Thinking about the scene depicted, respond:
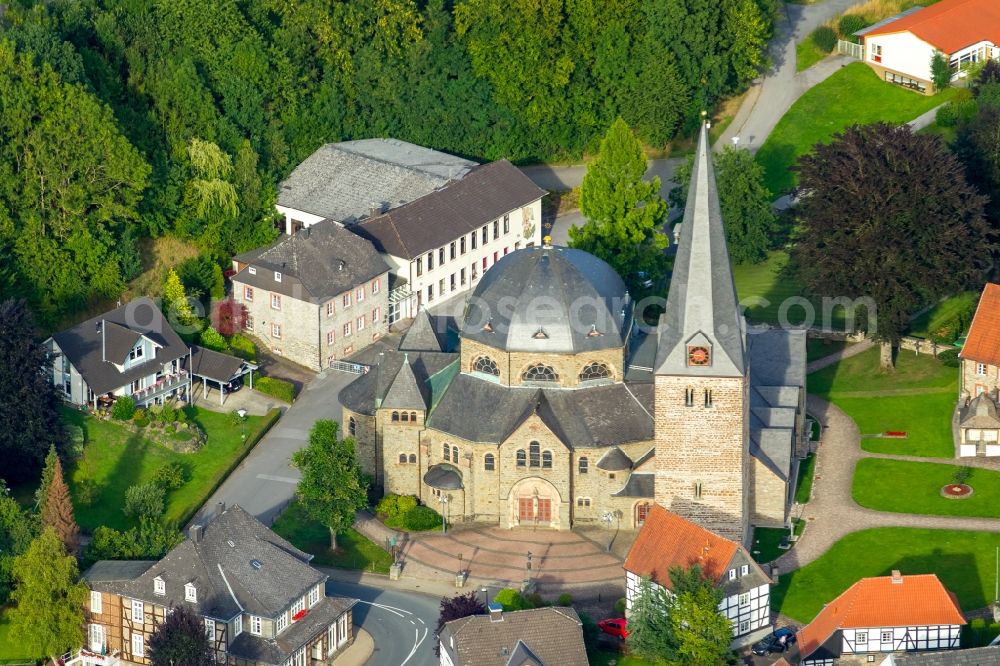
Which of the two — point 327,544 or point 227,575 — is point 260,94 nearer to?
point 327,544

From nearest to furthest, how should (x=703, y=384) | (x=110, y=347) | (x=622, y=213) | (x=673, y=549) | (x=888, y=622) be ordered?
(x=888, y=622) < (x=673, y=549) < (x=703, y=384) < (x=110, y=347) < (x=622, y=213)

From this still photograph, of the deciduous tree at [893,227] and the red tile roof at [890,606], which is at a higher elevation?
the deciduous tree at [893,227]

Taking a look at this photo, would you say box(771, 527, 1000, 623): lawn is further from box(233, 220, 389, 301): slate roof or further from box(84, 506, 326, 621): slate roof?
box(233, 220, 389, 301): slate roof

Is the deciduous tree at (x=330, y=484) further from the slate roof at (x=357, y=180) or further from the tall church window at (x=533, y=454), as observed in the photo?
the slate roof at (x=357, y=180)

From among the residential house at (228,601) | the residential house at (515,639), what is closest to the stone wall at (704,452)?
the residential house at (515,639)

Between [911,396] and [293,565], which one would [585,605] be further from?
[911,396]

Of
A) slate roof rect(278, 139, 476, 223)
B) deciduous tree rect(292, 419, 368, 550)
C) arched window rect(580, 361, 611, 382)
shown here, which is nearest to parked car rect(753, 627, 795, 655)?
arched window rect(580, 361, 611, 382)

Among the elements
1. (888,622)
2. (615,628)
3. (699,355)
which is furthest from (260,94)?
(888,622)
